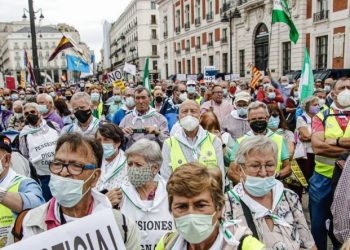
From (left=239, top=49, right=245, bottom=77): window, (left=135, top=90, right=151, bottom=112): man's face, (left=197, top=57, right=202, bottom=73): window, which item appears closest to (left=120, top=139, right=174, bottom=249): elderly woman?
(left=135, top=90, right=151, bottom=112): man's face

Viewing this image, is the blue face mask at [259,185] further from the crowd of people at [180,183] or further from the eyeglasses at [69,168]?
the eyeglasses at [69,168]

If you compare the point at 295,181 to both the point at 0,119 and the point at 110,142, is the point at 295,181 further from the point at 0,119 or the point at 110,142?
the point at 0,119

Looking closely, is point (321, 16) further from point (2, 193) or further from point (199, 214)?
point (2, 193)

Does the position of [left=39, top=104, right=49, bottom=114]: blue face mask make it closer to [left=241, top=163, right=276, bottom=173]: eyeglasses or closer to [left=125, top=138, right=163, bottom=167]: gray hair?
[left=125, top=138, right=163, bottom=167]: gray hair

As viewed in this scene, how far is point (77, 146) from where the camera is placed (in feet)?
7.05

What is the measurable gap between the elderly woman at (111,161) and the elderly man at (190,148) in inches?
21.3

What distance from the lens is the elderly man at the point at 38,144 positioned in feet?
14.5

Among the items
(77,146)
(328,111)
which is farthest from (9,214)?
(328,111)

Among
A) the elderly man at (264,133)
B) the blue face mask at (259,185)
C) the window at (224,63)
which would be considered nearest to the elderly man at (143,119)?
the elderly man at (264,133)

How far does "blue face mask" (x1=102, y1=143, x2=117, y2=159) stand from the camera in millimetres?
3466

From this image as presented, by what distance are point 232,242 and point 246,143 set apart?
36.8 inches

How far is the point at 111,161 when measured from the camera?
137 inches

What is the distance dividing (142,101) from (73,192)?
2.94 meters

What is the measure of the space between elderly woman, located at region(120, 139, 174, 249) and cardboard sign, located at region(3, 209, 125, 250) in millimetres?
959
